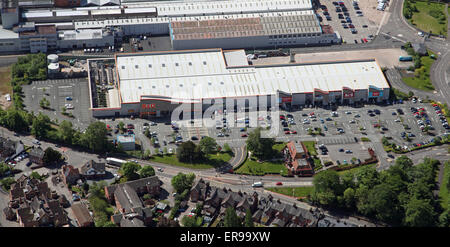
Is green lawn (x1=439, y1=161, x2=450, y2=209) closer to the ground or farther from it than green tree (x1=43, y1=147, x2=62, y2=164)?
closer to the ground

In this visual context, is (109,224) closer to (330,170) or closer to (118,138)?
(118,138)

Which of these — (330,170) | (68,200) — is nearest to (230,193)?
Answer: (330,170)

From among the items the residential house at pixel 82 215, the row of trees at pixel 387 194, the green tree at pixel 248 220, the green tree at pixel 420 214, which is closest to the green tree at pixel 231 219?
the green tree at pixel 248 220

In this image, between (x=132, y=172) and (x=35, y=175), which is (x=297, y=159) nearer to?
(x=132, y=172)

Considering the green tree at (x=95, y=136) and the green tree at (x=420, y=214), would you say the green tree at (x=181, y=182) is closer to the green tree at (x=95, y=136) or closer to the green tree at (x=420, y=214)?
the green tree at (x=95, y=136)

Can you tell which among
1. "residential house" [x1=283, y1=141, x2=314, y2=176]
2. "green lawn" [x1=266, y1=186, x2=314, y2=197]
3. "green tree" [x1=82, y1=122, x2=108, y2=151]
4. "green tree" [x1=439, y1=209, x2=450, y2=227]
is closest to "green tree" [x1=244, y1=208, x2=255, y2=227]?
"green lawn" [x1=266, y1=186, x2=314, y2=197]

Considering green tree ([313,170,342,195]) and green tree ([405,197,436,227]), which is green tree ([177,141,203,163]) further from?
green tree ([405,197,436,227])

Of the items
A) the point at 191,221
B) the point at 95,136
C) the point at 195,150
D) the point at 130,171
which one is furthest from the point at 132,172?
the point at 191,221
